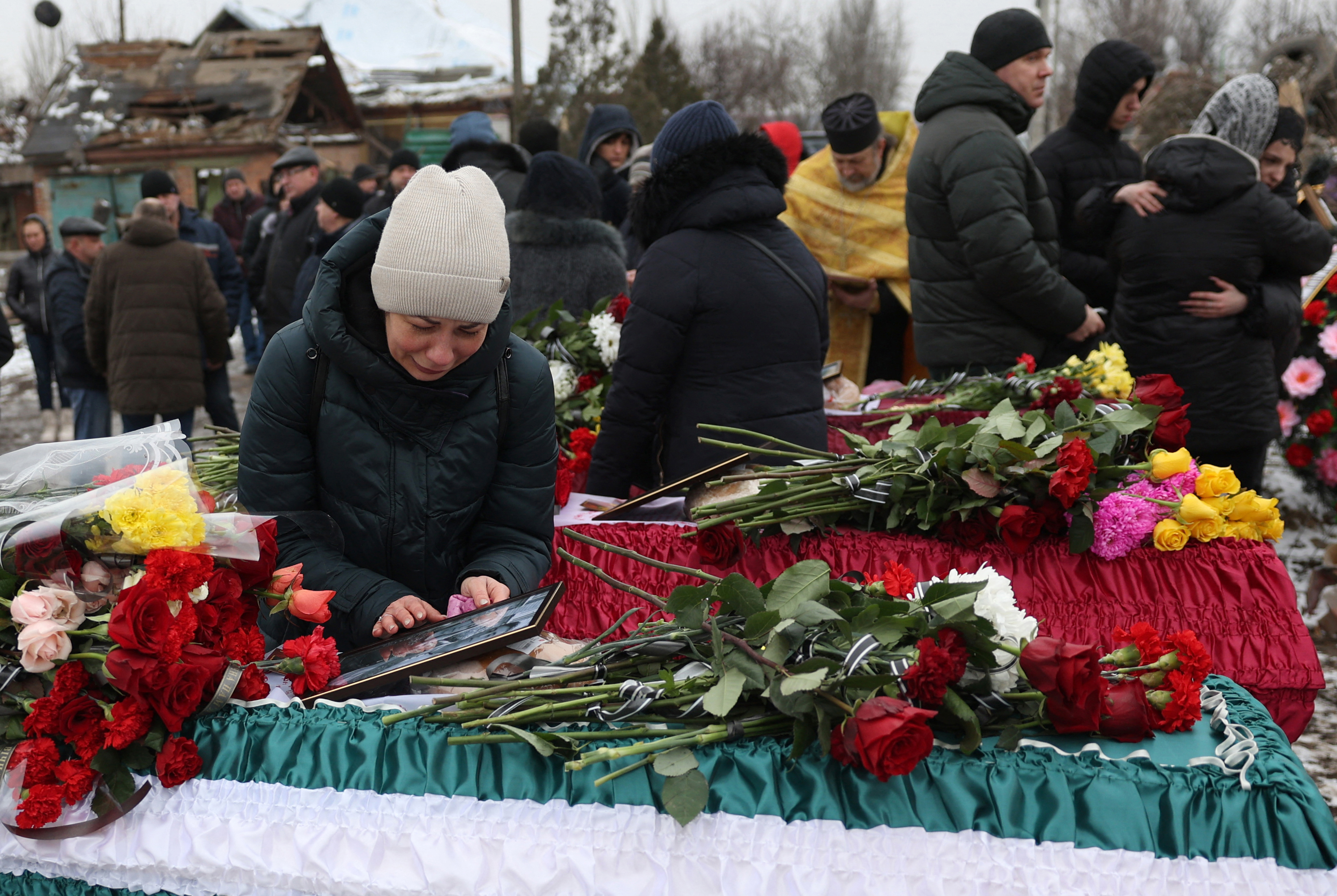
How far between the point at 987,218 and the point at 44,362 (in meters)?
6.99

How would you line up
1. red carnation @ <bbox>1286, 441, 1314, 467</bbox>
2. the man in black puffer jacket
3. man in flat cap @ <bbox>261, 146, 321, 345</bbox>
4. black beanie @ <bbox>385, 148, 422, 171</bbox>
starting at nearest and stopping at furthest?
the man in black puffer jacket < red carnation @ <bbox>1286, 441, 1314, 467</bbox> < man in flat cap @ <bbox>261, 146, 321, 345</bbox> < black beanie @ <bbox>385, 148, 422, 171</bbox>

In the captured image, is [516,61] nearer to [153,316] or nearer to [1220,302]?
[153,316]

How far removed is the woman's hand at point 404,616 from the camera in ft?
5.93

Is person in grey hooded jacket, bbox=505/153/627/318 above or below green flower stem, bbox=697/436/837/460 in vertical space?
above

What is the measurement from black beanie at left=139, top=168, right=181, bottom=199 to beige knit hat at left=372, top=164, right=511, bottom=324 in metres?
6.43

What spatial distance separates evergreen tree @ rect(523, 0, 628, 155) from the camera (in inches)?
927

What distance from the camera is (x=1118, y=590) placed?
249 cm

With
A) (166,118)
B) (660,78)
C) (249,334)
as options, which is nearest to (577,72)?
(660,78)

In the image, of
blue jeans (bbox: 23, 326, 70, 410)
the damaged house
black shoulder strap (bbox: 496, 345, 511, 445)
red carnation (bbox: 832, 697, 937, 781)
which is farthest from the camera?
the damaged house

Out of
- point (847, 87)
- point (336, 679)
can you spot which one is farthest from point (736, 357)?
point (847, 87)

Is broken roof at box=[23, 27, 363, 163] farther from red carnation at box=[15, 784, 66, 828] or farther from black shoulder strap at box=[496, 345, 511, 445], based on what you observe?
red carnation at box=[15, 784, 66, 828]

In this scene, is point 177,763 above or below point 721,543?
above

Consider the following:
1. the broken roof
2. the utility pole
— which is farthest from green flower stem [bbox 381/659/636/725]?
the broken roof

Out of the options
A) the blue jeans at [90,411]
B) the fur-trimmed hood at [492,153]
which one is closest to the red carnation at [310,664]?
the fur-trimmed hood at [492,153]
